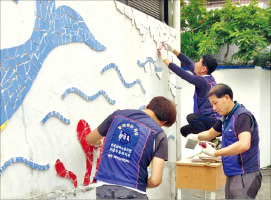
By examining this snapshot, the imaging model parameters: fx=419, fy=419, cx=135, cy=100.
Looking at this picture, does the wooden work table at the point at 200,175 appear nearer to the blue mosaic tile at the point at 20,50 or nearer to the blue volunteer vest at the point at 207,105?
the blue volunteer vest at the point at 207,105

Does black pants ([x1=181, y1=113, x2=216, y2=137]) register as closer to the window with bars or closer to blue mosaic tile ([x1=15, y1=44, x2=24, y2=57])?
the window with bars

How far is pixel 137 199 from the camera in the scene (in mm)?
2990

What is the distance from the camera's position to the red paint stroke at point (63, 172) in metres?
3.76

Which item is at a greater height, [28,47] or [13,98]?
[28,47]

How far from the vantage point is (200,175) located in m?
5.18

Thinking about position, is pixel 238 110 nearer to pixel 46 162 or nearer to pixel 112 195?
pixel 112 195

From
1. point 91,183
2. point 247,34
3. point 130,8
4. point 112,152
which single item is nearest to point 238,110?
point 112,152

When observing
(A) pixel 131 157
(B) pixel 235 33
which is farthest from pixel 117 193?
(B) pixel 235 33

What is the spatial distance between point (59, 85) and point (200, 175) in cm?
231

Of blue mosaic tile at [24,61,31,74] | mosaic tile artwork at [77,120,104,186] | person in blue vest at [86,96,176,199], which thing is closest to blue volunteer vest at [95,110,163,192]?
person in blue vest at [86,96,176,199]

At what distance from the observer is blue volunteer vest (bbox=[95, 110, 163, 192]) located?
117 inches

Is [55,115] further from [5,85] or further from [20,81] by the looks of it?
[5,85]

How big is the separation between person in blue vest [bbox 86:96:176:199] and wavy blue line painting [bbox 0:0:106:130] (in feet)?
2.72

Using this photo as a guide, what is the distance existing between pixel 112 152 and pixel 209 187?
246 centimetres
